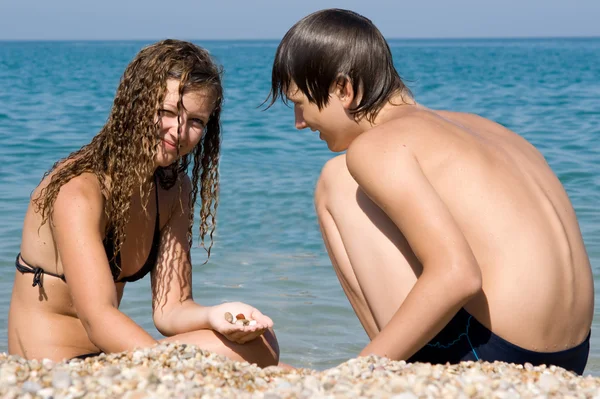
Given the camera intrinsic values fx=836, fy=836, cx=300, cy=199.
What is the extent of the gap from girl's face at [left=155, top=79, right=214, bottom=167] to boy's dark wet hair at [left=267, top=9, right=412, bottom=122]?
0.34 metres

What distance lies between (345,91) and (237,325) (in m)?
0.89

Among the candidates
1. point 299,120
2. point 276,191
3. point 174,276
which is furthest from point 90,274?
point 276,191

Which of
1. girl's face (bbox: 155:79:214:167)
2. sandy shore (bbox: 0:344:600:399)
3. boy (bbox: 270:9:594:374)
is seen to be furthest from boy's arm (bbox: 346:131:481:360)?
girl's face (bbox: 155:79:214:167)

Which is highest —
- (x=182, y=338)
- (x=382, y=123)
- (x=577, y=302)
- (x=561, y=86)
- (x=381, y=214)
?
(x=382, y=123)

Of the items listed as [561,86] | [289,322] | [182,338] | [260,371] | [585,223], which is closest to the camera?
[260,371]

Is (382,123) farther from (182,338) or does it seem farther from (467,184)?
(182,338)

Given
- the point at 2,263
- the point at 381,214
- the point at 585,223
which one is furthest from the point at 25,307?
the point at 585,223

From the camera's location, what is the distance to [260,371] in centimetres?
247

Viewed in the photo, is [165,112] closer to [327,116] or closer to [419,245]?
[327,116]

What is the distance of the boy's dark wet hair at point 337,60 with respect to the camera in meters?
2.84

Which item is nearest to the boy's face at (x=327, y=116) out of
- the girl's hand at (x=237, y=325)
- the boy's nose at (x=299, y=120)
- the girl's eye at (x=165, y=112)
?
the boy's nose at (x=299, y=120)

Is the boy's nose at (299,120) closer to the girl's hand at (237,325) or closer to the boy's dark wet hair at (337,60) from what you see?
the boy's dark wet hair at (337,60)

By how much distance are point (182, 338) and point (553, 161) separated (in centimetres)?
765

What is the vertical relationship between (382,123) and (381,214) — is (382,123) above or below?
above
